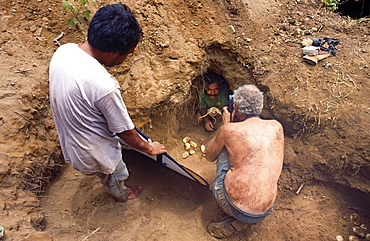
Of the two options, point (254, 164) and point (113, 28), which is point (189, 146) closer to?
point (254, 164)

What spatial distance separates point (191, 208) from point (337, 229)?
1.67 metres

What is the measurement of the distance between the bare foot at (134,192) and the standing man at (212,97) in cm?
182

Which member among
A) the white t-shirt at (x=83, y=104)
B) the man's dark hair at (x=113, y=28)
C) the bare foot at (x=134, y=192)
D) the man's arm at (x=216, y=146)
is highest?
the man's dark hair at (x=113, y=28)

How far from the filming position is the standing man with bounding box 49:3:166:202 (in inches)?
56.4

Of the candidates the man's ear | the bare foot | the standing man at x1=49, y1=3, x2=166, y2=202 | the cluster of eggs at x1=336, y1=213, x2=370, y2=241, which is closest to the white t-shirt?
the standing man at x1=49, y1=3, x2=166, y2=202

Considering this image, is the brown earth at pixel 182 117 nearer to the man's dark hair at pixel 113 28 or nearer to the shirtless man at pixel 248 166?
the shirtless man at pixel 248 166

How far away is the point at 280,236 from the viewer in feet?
8.76

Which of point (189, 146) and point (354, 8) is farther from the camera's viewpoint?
point (354, 8)

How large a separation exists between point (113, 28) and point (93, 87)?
38 centimetres

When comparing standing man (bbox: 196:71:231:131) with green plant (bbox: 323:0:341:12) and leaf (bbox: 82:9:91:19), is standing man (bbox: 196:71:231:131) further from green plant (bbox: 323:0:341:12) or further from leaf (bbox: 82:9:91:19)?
green plant (bbox: 323:0:341:12)

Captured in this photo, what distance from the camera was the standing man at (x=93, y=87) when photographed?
1432mm

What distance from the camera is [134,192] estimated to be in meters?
2.90

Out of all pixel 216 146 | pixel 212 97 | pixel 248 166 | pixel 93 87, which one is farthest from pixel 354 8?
pixel 93 87

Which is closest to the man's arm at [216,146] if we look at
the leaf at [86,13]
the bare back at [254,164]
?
the bare back at [254,164]
